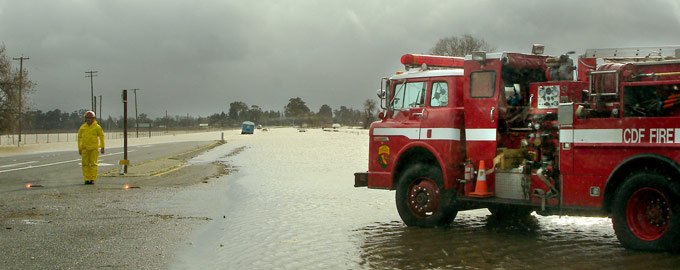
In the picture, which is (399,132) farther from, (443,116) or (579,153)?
(579,153)

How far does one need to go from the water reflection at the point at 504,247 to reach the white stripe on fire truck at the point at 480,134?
4.47ft

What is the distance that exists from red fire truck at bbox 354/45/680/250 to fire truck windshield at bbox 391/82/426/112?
2 centimetres

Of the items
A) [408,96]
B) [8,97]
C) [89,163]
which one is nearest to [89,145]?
[89,163]

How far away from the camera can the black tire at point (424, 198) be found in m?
9.93

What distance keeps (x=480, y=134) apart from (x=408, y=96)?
5.59 feet

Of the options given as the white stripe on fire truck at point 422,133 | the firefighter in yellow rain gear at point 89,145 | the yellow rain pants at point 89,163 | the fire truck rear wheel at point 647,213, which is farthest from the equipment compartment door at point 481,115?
the yellow rain pants at point 89,163

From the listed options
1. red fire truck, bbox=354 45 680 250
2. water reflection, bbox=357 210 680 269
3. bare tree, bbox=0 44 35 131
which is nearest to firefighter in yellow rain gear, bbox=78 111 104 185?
red fire truck, bbox=354 45 680 250

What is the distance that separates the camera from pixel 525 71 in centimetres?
1002

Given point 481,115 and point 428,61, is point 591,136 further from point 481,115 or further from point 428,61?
point 428,61

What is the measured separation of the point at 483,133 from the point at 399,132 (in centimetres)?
156

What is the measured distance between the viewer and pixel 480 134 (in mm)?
9508

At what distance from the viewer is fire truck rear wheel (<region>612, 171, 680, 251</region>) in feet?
24.1

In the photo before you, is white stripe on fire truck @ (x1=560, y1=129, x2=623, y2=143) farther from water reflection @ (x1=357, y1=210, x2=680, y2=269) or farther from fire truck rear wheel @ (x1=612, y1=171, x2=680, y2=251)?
water reflection @ (x1=357, y1=210, x2=680, y2=269)

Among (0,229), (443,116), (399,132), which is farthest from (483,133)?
(0,229)
